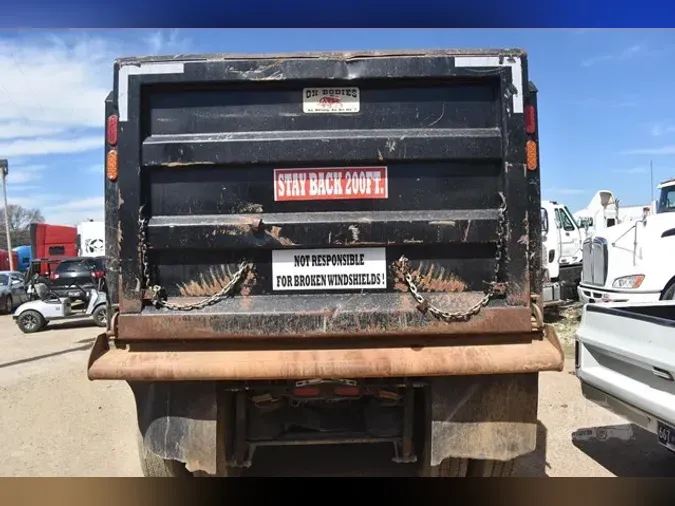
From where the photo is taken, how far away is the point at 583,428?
18.4 feet

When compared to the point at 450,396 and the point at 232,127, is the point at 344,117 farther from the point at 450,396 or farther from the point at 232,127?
the point at 450,396

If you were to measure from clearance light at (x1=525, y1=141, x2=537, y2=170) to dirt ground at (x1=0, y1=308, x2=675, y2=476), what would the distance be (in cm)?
254

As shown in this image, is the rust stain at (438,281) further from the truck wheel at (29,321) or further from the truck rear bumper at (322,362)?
the truck wheel at (29,321)

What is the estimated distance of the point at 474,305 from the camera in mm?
3008

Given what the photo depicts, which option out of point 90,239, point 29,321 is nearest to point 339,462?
point 29,321

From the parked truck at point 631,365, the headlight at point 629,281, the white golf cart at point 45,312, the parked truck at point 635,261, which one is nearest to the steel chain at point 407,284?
the parked truck at point 631,365

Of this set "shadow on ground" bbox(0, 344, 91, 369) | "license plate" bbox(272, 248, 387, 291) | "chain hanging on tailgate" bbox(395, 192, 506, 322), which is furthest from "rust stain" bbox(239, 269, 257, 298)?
"shadow on ground" bbox(0, 344, 91, 369)

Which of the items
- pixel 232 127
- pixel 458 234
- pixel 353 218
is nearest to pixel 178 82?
pixel 232 127

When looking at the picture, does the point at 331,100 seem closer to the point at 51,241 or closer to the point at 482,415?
the point at 482,415

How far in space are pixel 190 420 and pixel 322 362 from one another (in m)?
0.76

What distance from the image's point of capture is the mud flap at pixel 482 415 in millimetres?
3012

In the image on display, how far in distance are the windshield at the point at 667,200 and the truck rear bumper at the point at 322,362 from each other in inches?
352

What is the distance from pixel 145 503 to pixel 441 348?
1.88 m

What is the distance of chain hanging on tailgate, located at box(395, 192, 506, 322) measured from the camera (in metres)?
2.97
